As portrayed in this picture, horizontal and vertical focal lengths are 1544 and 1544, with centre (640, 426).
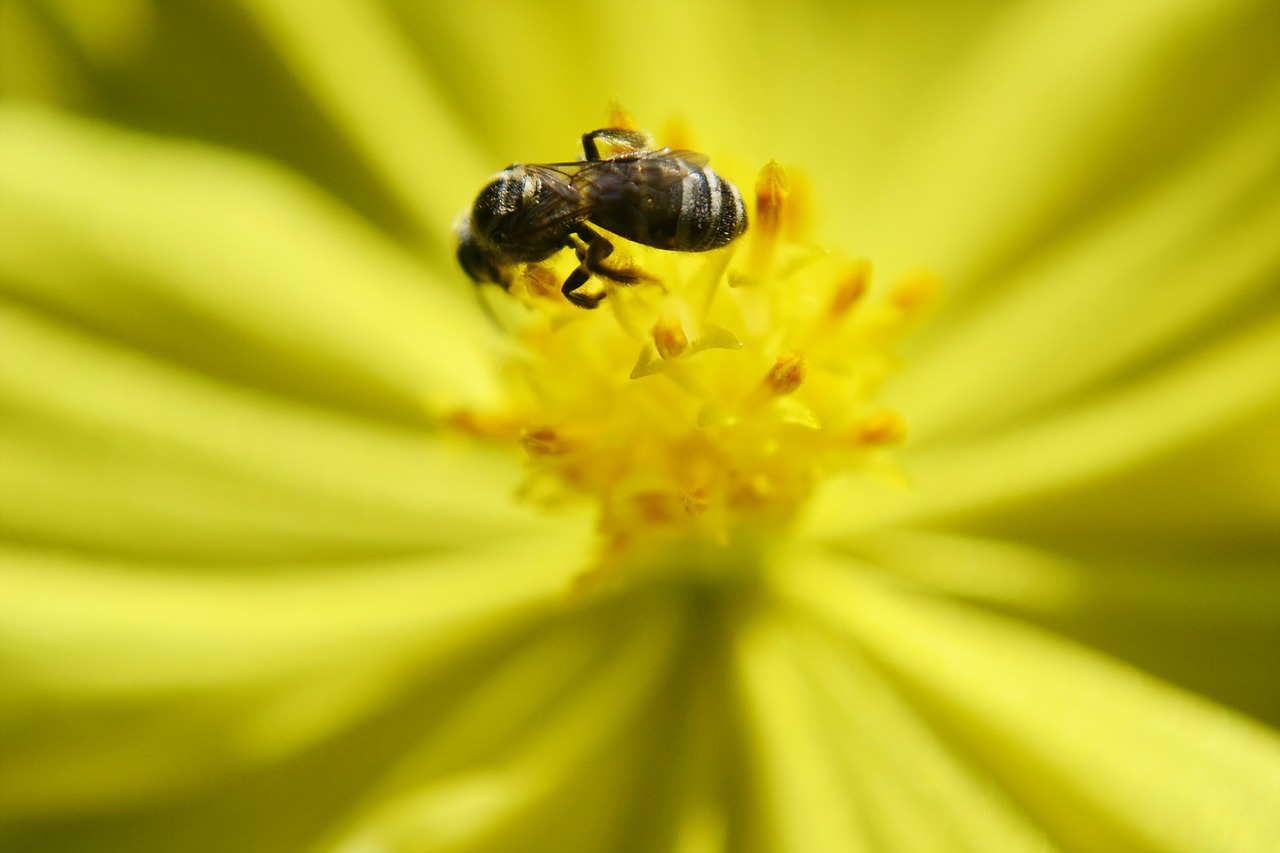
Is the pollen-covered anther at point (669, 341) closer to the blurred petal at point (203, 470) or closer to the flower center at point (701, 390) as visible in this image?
the flower center at point (701, 390)

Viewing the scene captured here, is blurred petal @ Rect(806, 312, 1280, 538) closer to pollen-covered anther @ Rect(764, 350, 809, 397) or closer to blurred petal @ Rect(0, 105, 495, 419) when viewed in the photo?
pollen-covered anther @ Rect(764, 350, 809, 397)

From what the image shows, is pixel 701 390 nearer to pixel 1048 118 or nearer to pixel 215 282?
pixel 1048 118

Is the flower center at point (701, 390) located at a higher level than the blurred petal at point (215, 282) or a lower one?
lower

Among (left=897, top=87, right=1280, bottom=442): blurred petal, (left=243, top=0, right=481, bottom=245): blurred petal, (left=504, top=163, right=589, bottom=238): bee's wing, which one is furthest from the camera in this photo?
(left=243, top=0, right=481, bottom=245): blurred petal

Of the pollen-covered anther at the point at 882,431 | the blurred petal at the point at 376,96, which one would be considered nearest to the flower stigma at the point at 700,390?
the pollen-covered anther at the point at 882,431

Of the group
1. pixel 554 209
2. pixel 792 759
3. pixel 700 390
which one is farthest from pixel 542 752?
pixel 554 209

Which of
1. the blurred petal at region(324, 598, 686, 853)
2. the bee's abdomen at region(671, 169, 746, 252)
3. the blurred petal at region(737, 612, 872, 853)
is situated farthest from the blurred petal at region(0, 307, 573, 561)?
the bee's abdomen at region(671, 169, 746, 252)
